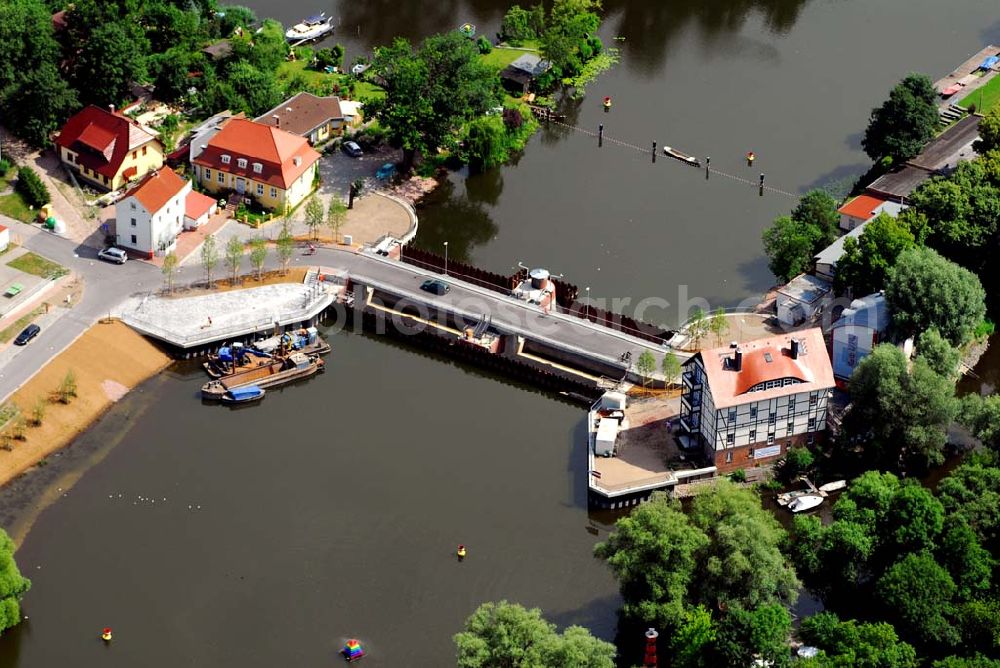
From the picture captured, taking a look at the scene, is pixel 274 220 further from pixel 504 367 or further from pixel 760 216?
pixel 760 216

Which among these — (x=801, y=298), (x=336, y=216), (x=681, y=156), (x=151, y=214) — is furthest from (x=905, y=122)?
(x=151, y=214)

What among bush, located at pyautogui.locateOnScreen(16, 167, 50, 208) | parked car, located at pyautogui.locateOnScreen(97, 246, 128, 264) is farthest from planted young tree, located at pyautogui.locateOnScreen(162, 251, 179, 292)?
bush, located at pyautogui.locateOnScreen(16, 167, 50, 208)

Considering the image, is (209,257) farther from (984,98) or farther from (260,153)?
(984,98)

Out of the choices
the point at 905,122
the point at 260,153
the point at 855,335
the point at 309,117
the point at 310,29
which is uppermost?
the point at 905,122

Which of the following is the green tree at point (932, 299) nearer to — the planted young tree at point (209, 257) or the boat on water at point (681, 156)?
the boat on water at point (681, 156)

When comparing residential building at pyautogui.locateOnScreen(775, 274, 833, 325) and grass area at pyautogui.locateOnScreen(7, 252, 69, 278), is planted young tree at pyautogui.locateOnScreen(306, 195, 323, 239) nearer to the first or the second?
grass area at pyautogui.locateOnScreen(7, 252, 69, 278)

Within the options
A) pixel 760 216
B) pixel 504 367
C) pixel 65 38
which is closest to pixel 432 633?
pixel 504 367
